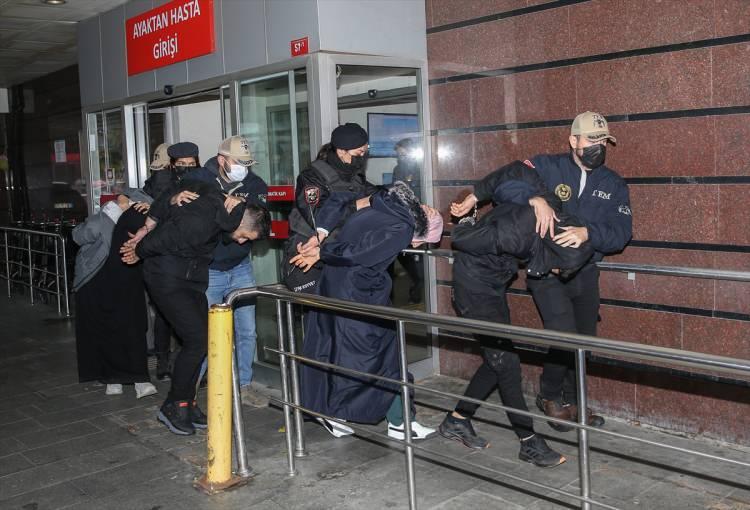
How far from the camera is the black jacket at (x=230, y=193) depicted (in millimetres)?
5375

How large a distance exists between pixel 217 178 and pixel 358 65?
51.7 inches

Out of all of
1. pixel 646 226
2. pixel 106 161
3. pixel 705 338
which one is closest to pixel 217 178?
pixel 646 226

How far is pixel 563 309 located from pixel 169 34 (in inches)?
174

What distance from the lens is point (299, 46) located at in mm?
5625

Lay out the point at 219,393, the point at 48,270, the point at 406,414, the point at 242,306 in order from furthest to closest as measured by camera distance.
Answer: the point at 48,270, the point at 242,306, the point at 219,393, the point at 406,414

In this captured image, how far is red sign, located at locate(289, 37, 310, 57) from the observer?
18.3ft

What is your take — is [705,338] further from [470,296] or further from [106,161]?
[106,161]

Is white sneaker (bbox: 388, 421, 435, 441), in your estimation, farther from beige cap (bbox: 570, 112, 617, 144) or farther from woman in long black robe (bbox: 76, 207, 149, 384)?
woman in long black robe (bbox: 76, 207, 149, 384)

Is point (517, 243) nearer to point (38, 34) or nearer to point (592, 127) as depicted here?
point (592, 127)

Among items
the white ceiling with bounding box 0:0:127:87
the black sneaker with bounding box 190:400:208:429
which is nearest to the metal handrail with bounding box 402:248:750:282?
the black sneaker with bounding box 190:400:208:429

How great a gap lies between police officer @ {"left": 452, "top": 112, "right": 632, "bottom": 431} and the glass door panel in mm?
1704

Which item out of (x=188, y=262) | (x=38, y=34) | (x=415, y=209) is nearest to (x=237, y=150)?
(x=188, y=262)

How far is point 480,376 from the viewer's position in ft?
15.1

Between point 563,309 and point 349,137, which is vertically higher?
point 349,137
